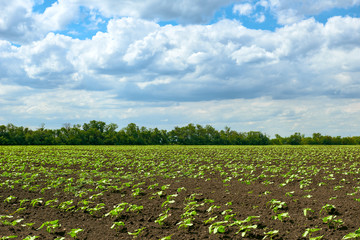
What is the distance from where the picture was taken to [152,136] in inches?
2950

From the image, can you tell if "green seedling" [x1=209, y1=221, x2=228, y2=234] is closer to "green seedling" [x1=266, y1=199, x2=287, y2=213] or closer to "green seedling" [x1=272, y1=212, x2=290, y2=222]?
"green seedling" [x1=272, y1=212, x2=290, y2=222]

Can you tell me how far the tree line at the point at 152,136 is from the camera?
67438 millimetres

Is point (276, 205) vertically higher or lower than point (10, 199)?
higher

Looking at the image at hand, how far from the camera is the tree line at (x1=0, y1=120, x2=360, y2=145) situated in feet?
221

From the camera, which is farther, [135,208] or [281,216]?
[135,208]

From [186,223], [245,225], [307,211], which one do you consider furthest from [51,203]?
[307,211]

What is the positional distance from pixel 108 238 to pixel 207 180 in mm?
7139

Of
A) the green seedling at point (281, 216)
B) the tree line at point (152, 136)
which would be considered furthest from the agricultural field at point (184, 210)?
the tree line at point (152, 136)

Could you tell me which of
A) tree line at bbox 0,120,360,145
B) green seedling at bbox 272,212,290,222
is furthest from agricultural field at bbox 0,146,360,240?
tree line at bbox 0,120,360,145

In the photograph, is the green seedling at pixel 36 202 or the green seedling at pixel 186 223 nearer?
the green seedling at pixel 186 223

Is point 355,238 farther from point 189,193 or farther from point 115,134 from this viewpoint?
point 115,134

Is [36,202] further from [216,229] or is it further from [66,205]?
[216,229]

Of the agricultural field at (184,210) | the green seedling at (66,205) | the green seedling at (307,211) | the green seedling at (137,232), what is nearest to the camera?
the green seedling at (137,232)

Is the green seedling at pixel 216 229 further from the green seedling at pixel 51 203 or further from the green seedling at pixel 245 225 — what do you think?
the green seedling at pixel 51 203
